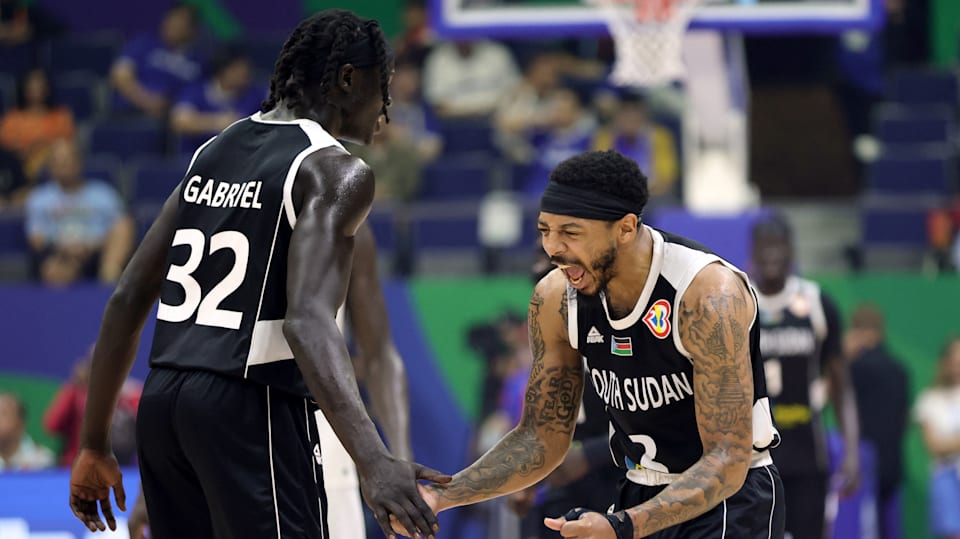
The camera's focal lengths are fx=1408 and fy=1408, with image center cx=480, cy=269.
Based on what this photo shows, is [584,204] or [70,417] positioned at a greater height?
[584,204]

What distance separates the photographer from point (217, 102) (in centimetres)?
1361

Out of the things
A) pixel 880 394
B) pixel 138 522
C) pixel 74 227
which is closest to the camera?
pixel 138 522

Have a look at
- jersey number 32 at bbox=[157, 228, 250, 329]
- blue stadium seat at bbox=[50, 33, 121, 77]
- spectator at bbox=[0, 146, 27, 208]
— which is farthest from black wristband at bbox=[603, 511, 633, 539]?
blue stadium seat at bbox=[50, 33, 121, 77]

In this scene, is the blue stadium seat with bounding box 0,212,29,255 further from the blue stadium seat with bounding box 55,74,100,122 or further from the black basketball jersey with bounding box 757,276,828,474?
the black basketball jersey with bounding box 757,276,828,474

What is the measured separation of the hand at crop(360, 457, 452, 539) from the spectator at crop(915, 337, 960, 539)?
7004 mm

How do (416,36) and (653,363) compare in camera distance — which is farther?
(416,36)

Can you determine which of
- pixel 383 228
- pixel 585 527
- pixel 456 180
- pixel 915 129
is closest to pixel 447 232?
pixel 383 228

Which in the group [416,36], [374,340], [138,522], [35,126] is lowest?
[138,522]

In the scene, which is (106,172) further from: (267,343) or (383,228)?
(267,343)

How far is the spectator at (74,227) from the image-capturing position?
37.5 feet

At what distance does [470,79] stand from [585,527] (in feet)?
34.1

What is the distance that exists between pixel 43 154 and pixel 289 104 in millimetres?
10178

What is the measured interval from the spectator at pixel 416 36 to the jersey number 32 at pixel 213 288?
1051 centimetres

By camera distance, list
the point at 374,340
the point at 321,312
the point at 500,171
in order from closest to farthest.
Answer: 1. the point at 321,312
2. the point at 374,340
3. the point at 500,171
